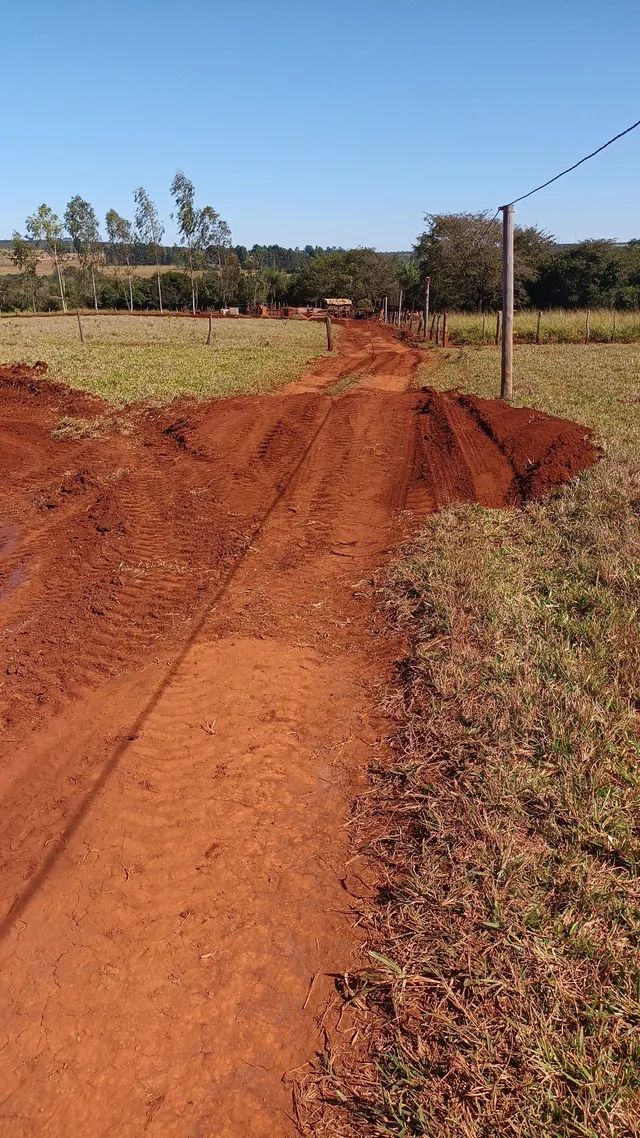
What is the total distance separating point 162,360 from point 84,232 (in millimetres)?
37787

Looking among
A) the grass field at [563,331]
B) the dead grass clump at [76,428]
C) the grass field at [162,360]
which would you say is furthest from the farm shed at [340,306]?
the dead grass clump at [76,428]

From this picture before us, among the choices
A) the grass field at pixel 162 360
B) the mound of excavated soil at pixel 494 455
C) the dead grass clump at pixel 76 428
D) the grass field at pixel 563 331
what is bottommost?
the mound of excavated soil at pixel 494 455

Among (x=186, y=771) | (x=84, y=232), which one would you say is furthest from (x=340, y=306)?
(x=186, y=771)

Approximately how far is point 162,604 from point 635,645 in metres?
3.74

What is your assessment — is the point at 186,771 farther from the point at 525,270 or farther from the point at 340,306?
the point at 340,306

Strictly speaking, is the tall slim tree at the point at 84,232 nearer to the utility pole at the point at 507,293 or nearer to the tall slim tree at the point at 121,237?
the tall slim tree at the point at 121,237

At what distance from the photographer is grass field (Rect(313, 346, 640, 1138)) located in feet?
7.45

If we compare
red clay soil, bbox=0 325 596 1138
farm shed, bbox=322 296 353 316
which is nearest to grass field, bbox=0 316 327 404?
red clay soil, bbox=0 325 596 1138

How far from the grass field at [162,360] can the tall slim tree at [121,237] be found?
Answer: 99.1 ft

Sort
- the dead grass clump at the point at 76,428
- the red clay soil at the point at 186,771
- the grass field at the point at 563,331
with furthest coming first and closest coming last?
the grass field at the point at 563,331 → the dead grass clump at the point at 76,428 → the red clay soil at the point at 186,771

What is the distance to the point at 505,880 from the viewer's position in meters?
2.97

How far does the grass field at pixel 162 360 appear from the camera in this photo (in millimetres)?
16859

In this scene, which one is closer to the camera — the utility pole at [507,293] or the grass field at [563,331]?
the utility pole at [507,293]

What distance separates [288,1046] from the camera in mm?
2604
